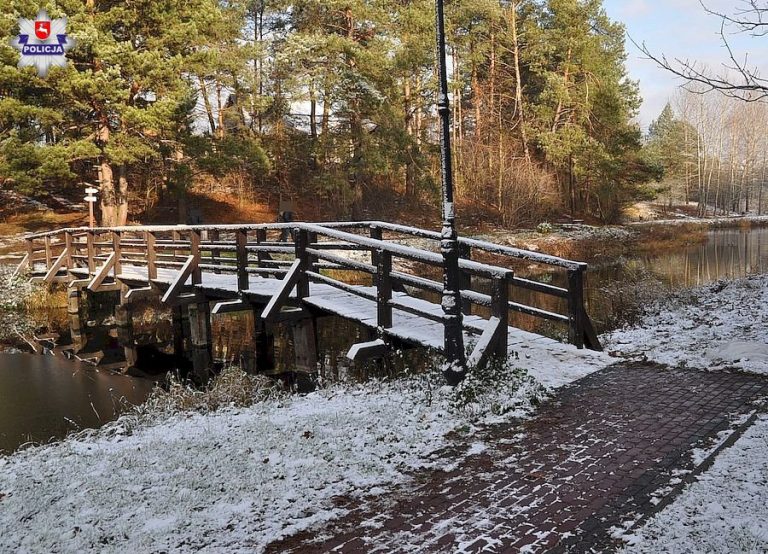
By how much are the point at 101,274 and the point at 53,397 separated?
509 centimetres

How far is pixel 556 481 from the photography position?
399 cm

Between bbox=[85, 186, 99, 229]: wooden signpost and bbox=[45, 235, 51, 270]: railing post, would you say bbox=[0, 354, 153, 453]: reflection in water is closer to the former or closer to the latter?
bbox=[45, 235, 51, 270]: railing post

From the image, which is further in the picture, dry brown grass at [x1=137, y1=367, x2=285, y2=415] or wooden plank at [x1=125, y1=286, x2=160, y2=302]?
wooden plank at [x1=125, y1=286, x2=160, y2=302]

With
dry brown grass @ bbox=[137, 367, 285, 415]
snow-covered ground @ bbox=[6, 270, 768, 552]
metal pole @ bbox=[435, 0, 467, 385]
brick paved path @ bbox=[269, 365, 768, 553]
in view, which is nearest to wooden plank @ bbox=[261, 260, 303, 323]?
dry brown grass @ bbox=[137, 367, 285, 415]

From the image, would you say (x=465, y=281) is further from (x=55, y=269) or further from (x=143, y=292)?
(x=55, y=269)

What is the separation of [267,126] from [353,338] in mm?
21911

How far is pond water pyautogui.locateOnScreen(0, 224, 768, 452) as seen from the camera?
26.3 ft

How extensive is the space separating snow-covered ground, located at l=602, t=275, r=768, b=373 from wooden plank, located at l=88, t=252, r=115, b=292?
1121 cm

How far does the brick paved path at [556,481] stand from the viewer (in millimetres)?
3318

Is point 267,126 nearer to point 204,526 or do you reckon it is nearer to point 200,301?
point 200,301

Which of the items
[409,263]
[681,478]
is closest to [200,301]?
[681,478]

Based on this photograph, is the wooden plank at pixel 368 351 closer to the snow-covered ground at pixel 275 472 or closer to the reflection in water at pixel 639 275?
the snow-covered ground at pixel 275 472

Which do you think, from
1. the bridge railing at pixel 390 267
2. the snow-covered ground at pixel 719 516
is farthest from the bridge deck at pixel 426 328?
the snow-covered ground at pixel 719 516

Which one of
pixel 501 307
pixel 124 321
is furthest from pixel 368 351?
pixel 124 321
